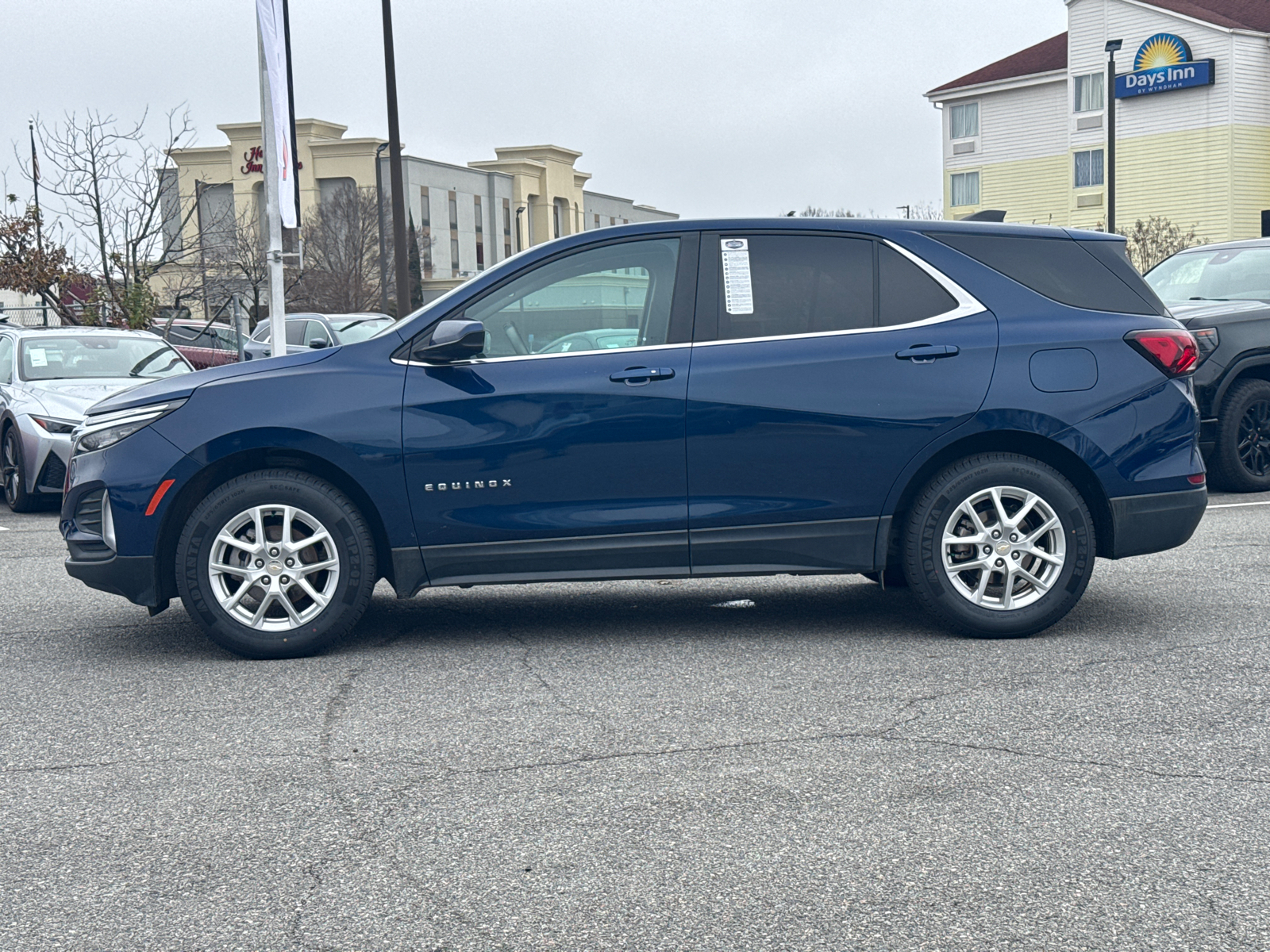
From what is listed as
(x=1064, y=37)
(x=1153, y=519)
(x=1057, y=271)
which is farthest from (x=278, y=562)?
(x=1064, y=37)

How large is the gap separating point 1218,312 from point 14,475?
9.77 metres

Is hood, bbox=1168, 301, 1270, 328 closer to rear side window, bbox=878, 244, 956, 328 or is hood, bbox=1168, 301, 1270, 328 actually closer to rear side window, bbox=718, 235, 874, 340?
rear side window, bbox=878, 244, 956, 328

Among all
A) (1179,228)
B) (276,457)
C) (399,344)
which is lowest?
(276,457)

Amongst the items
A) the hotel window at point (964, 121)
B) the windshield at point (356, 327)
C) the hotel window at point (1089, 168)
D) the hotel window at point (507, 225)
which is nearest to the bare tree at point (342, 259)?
the hotel window at point (964, 121)

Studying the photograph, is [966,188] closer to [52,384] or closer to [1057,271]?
[52,384]

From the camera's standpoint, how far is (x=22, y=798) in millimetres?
4113

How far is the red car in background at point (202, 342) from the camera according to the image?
75.9 feet

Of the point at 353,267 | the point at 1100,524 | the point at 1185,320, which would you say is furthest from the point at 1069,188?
the point at 1100,524

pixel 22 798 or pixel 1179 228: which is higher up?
pixel 1179 228

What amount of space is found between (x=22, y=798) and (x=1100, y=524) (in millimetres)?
4335

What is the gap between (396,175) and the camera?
2362 cm

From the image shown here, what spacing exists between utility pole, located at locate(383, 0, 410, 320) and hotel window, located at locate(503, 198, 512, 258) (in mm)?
65780

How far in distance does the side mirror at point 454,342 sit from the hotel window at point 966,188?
5604 cm

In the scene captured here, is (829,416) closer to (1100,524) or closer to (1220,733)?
(1100,524)
